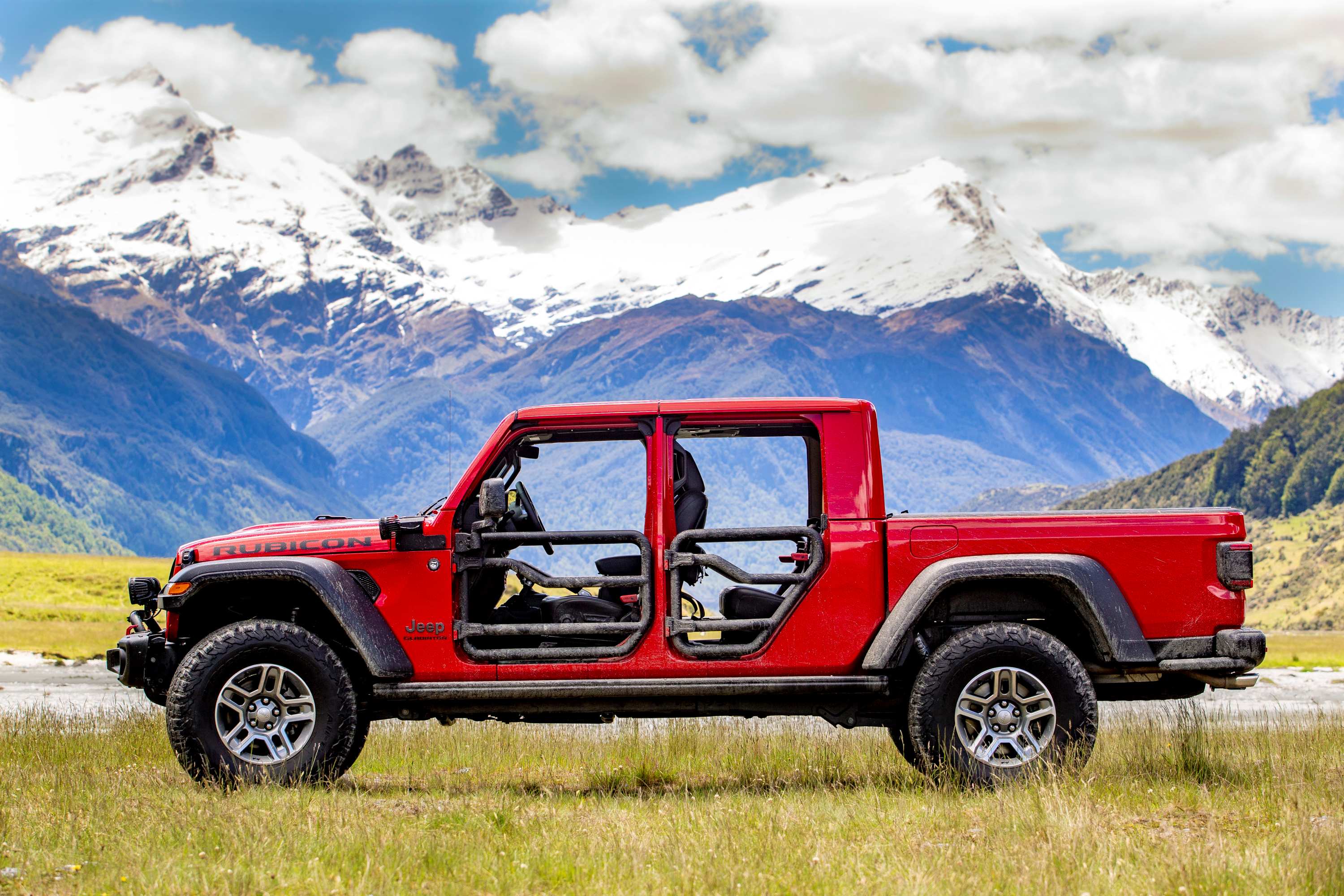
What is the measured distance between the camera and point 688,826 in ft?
21.2

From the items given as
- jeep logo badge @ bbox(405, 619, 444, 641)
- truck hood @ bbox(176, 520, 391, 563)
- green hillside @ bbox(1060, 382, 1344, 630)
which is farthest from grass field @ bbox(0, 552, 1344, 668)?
green hillside @ bbox(1060, 382, 1344, 630)

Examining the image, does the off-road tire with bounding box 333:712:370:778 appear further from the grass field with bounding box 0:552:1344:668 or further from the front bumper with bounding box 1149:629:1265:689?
the grass field with bounding box 0:552:1344:668

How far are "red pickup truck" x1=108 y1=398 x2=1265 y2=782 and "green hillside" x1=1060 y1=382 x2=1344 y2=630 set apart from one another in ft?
334

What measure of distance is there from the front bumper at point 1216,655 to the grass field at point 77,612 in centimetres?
2397

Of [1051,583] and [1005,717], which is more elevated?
[1051,583]

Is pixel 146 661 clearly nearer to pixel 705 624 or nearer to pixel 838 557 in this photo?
pixel 705 624

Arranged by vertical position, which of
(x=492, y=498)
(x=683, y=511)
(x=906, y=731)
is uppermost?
(x=492, y=498)

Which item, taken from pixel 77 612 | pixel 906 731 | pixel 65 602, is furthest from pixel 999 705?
pixel 65 602

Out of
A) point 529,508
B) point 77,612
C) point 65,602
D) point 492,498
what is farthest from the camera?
point 65,602

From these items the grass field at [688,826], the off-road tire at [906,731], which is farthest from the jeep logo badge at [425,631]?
the off-road tire at [906,731]

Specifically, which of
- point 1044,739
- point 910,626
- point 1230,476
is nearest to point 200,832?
point 910,626

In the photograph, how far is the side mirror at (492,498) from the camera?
719 cm

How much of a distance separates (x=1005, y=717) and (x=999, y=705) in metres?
0.08

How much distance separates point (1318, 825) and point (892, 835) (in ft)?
6.55
